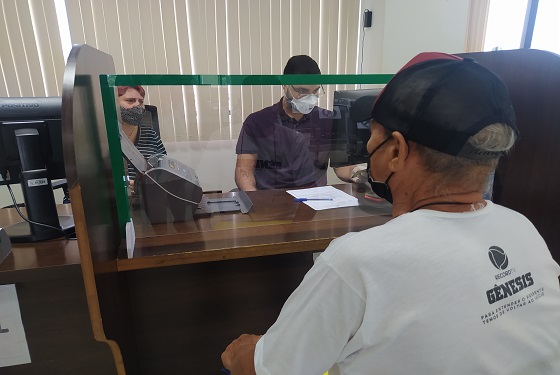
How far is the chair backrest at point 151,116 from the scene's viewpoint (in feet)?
3.35

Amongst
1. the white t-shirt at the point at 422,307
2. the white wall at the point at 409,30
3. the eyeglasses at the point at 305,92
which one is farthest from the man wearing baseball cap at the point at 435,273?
the white wall at the point at 409,30

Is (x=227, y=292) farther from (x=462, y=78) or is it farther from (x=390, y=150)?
(x=462, y=78)

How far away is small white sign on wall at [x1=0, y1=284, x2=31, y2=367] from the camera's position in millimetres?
882

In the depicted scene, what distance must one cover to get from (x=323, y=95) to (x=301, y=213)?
0.39 meters

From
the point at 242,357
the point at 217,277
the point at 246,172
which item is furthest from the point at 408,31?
the point at 242,357

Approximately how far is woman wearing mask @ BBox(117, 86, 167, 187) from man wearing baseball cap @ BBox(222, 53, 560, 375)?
0.64 meters

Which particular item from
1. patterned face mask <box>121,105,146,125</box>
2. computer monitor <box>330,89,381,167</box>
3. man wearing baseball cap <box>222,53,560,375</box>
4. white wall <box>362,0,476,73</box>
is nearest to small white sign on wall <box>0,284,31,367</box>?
patterned face mask <box>121,105,146,125</box>

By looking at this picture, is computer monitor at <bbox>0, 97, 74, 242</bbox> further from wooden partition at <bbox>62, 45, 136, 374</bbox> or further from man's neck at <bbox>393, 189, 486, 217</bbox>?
man's neck at <bbox>393, 189, 486, 217</bbox>

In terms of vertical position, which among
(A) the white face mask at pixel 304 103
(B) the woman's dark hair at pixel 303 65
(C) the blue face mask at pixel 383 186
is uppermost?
(B) the woman's dark hair at pixel 303 65

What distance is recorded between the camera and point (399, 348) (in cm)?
53

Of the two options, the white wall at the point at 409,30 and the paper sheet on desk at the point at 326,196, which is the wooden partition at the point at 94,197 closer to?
the paper sheet on desk at the point at 326,196

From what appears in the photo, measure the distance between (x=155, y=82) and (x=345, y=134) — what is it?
2.20 ft

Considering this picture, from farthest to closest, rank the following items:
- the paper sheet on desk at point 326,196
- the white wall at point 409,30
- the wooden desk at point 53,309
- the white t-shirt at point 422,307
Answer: the white wall at point 409,30 < the paper sheet on desk at point 326,196 < the wooden desk at point 53,309 < the white t-shirt at point 422,307

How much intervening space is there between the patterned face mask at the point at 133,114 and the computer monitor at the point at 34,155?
211 millimetres
